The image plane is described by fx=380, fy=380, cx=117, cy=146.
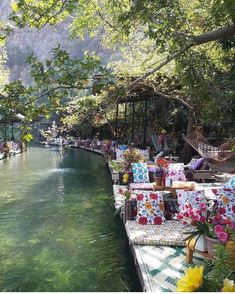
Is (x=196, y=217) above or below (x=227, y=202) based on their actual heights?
below

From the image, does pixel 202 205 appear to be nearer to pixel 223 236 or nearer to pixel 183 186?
pixel 223 236

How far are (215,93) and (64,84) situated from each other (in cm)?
457

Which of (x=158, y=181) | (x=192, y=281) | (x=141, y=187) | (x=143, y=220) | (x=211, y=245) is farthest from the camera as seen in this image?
(x=141, y=187)

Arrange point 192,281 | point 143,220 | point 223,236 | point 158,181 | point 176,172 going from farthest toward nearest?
point 176,172, point 158,181, point 143,220, point 223,236, point 192,281

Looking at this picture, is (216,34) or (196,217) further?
(196,217)

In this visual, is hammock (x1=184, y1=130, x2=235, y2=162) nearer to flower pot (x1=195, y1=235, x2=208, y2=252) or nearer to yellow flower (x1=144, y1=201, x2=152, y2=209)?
yellow flower (x1=144, y1=201, x2=152, y2=209)

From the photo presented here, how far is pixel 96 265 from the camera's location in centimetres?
588

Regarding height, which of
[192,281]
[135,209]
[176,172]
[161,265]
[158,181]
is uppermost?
[192,281]

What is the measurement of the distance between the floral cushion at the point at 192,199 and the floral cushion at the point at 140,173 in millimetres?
3931

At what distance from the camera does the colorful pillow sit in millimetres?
6422

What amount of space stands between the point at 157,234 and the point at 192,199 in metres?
0.77

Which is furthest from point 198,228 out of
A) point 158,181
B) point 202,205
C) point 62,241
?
point 158,181

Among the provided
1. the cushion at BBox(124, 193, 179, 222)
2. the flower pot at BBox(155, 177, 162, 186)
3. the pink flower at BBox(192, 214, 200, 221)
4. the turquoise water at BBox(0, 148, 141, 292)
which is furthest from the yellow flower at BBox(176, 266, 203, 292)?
the flower pot at BBox(155, 177, 162, 186)

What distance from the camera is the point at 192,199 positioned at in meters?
5.73
